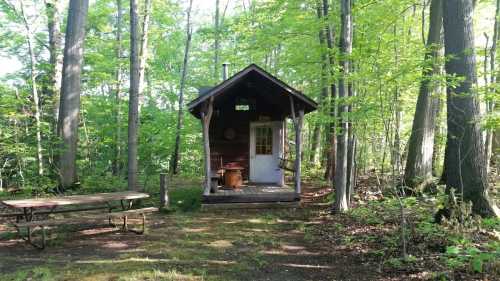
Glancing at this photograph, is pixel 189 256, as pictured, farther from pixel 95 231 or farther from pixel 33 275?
pixel 95 231

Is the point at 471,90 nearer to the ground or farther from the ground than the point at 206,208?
farther from the ground

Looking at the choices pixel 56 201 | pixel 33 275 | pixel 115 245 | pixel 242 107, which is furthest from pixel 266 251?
pixel 242 107

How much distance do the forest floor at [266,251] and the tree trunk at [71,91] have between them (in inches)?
112

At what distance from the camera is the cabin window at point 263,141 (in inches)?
456

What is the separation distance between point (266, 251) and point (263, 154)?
6150mm

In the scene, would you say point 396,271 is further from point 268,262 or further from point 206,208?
point 206,208

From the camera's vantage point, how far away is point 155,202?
9.48 metres

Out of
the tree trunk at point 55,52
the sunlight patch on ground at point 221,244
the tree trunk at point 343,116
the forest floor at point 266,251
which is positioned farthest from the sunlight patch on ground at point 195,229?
the tree trunk at point 55,52

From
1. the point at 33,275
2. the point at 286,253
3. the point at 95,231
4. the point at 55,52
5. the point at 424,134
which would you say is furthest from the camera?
the point at 55,52

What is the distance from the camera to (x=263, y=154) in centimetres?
1160

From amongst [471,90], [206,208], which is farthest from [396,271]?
[206,208]

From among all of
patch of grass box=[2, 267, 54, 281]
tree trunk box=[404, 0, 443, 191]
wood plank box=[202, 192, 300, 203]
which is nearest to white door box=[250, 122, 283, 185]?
wood plank box=[202, 192, 300, 203]

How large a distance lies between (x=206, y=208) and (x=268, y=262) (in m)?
4.09

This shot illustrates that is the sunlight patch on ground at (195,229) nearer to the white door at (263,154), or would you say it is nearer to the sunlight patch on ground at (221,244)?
the sunlight patch on ground at (221,244)
